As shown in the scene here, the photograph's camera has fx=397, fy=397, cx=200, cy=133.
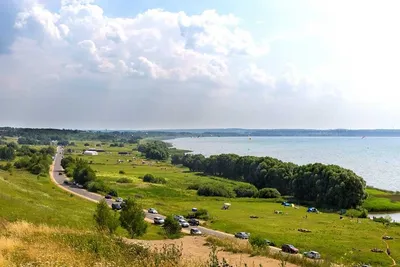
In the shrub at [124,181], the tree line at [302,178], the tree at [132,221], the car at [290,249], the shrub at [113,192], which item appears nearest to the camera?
the tree at [132,221]

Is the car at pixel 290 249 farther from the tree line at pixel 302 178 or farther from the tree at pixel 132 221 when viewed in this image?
the tree line at pixel 302 178

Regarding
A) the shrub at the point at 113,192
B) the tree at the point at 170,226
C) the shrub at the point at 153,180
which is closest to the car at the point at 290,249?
the tree at the point at 170,226

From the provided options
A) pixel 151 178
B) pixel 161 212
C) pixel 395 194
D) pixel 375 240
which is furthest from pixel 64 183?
pixel 395 194

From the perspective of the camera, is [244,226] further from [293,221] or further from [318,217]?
[318,217]

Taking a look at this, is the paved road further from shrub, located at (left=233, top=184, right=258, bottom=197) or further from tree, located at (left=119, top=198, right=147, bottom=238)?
shrub, located at (left=233, top=184, right=258, bottom=197)

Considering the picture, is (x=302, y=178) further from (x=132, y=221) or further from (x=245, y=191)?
(x=132, y=221)
